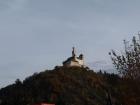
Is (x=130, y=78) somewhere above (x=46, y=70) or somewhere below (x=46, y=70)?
below

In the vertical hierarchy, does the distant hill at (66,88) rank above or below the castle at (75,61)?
below

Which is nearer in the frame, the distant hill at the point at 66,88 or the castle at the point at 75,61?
the distant hill at the point at 66,88

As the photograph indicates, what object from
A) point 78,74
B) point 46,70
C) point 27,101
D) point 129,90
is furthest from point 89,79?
point 129,90

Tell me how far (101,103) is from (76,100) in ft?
13.1

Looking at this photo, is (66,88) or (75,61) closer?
(66,88)

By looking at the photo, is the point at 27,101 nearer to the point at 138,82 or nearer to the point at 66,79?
the point at 66,79

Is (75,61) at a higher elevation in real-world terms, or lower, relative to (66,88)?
higher

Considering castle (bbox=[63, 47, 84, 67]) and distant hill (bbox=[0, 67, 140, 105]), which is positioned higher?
castle (bbox=[63, 47, 84, 67])

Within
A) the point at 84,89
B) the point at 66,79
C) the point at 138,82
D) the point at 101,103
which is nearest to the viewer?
the point at 138,82

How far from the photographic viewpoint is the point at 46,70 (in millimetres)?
97312

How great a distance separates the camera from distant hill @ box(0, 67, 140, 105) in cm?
7788

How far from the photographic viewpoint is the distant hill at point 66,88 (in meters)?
77.9

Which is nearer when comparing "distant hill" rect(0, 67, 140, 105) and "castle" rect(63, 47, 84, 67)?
"distant hill" rect(0, 67, 140, 105)

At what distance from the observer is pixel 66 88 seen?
84.6m
